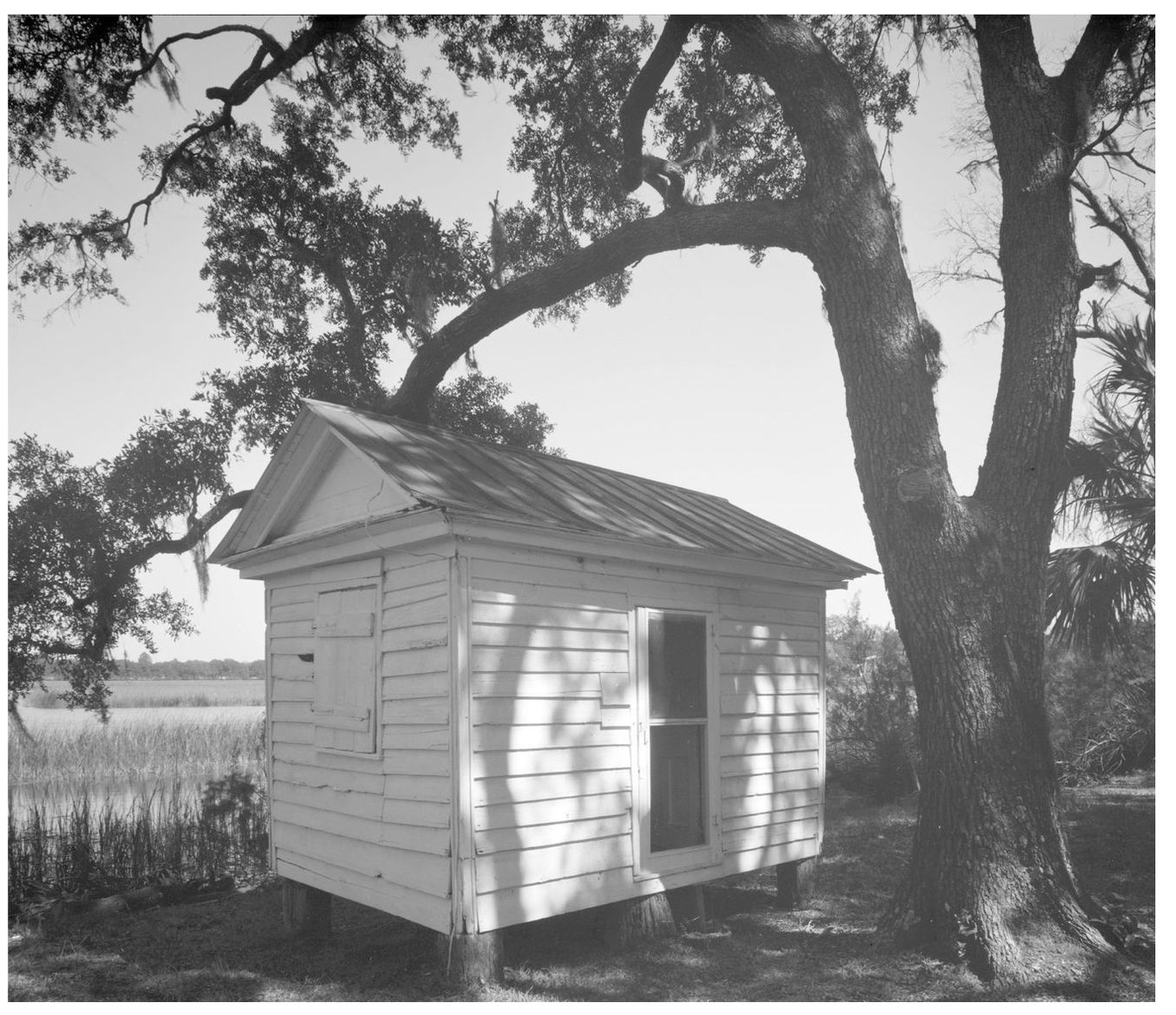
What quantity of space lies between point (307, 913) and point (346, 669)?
209 centimetres

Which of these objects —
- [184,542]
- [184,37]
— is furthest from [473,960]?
[184,37]

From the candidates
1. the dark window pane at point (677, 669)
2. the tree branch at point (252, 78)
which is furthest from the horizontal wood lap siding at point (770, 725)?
the tree branch at point (252, 78)

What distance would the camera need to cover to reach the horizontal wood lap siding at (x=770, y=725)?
754cm

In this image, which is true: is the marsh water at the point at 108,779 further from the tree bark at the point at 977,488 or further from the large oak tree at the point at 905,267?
the tree bark at the point at 977,488

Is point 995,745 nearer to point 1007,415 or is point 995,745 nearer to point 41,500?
point 1007,415

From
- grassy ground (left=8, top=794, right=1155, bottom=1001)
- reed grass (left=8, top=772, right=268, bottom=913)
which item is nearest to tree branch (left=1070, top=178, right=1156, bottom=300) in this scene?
grassy ground (left=8, top=794, right=1155, bottom=1001)

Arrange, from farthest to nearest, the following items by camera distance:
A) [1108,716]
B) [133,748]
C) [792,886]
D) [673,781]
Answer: [1108,716] < [133,748] < [673,781] < [792,886]

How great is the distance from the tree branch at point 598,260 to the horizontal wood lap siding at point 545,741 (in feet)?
11.6

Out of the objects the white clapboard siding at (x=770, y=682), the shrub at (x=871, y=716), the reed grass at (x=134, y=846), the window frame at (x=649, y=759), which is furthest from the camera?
the shrub at (x=871, y=716)

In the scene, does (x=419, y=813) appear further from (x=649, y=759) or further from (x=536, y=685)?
(x=649, y=759)

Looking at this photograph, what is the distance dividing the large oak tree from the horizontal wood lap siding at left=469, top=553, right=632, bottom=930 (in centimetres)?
219

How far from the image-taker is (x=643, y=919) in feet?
22.3

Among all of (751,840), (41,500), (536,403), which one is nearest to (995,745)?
(751,840)

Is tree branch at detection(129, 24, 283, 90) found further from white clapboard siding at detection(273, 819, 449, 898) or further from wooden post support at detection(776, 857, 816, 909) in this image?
wooden post support at detection(776, 857, 816, 909)
